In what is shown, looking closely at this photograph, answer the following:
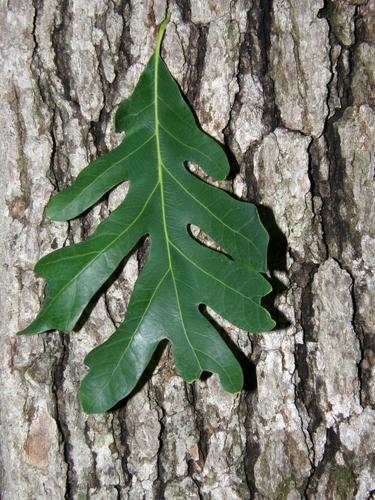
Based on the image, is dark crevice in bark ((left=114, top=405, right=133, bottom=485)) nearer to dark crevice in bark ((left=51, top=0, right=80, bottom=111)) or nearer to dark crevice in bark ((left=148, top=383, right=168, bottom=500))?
dark crevice in bark ((left=148, top=383, right=168, bottom=500))

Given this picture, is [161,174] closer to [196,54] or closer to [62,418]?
[196,54]

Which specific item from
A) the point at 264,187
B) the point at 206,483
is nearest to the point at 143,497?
the point at 206,483

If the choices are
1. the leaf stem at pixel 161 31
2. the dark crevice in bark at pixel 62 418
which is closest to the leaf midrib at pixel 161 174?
the leaf stem at pixel 161 31

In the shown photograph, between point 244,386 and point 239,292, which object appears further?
point 244,386

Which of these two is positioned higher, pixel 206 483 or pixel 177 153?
pixel 177 153

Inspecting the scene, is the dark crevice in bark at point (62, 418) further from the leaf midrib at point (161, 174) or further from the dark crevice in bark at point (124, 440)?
the leaf midrib at point (161, 174)

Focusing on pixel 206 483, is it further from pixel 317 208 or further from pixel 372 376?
pixel 317 208

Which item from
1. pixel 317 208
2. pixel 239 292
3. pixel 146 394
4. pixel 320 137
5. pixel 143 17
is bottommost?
pixel 146 394
